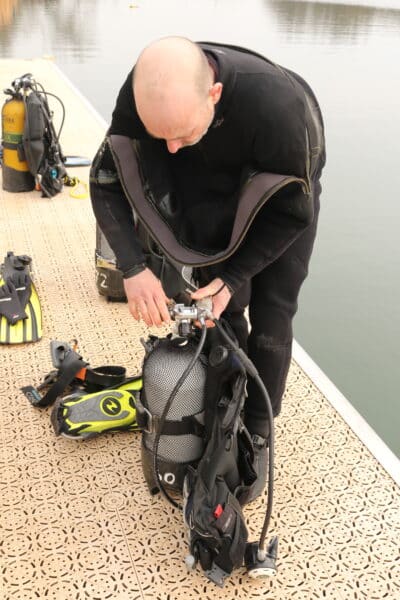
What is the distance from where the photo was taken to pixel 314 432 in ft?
7.33

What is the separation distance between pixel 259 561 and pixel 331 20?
65.7ft

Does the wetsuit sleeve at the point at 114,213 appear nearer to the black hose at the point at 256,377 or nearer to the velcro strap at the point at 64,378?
the black hose at the point at 256,377

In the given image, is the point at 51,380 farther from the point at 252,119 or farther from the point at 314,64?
the point at 314,64

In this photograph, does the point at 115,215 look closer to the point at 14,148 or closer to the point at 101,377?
the point at 101,377

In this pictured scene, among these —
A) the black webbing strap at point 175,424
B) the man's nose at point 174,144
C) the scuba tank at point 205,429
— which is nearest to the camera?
the man's nose at point 174,144

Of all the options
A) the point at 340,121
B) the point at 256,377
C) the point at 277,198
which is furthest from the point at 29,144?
the point at 340,121

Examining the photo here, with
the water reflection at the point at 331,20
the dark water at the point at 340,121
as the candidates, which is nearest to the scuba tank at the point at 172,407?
the dark water at the point at 340,121

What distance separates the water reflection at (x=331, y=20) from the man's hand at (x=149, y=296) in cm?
1365

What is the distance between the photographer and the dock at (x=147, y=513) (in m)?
1.67

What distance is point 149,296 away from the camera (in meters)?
1.62

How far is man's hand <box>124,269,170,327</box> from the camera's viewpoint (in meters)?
1.62

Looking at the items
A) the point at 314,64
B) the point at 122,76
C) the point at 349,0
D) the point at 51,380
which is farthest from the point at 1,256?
the point at 349,0

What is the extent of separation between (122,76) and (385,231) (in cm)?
635

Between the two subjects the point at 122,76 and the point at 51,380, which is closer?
the point at 51,380
